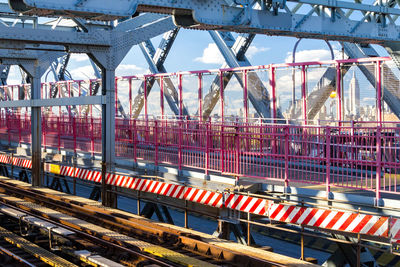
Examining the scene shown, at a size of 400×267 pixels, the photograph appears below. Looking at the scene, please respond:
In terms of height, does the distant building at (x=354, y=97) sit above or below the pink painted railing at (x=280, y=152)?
above

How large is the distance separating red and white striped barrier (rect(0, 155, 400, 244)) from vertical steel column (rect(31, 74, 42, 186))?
5.00 meters

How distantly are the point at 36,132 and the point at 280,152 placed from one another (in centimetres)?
939

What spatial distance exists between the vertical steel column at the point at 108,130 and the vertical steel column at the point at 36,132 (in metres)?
4.31

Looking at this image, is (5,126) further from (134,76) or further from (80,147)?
(80,147)

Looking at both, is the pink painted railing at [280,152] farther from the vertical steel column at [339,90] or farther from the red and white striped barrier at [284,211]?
the vertical steel column at [339,90]

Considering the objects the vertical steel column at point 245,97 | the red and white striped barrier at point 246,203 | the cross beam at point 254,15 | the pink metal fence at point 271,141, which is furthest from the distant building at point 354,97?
the red and white striped barrier at point 246,203

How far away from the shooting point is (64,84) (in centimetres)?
4069

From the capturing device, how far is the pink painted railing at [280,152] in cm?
1023

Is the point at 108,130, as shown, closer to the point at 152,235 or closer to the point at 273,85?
the point at 152,235

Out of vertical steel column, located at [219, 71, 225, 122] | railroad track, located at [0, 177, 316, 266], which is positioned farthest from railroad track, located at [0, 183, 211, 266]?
vertical steel column, located at [219, 71, 225, 122]

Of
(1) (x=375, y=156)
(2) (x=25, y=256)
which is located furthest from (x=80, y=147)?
(1) (x=375, y=156)

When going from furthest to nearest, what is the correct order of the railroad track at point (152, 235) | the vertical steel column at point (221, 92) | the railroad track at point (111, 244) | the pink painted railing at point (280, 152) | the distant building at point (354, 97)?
Result: 1. the vertical steel column at point (221, 92)
2. the distant building at point (354, 97)
3. the pink painted railing at point (280, 152)
4. the railroad track at point (152, 235)
5. the railroad track at point (111, 244)

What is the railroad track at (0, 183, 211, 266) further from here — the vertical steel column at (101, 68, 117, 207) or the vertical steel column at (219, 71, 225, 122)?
the vertical steel column at (219, 71, 225, 122)

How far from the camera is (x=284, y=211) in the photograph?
379 inches
